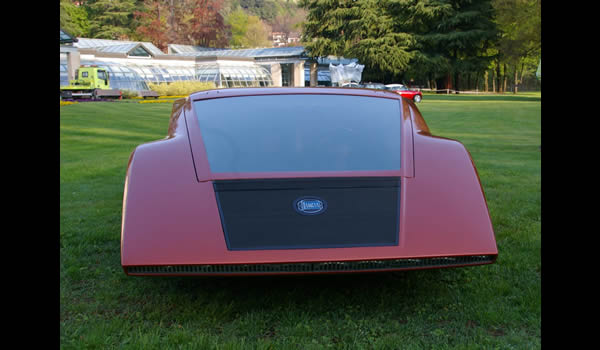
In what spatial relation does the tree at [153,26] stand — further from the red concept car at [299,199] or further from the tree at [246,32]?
the red concept car at [299,199]

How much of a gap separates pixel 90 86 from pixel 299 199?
36692mm

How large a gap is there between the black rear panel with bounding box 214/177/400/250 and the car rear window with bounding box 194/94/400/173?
130 mm

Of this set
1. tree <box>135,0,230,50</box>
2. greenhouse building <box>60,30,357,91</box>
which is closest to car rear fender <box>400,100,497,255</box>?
greenhouse building <box>60,30,357,91</box>

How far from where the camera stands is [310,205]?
2625 millimetres

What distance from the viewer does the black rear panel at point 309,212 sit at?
2492 millimetres

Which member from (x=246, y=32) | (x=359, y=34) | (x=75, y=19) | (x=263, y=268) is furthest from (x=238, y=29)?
(x=263, y=268)

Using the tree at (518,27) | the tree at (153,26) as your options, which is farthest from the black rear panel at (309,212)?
the tree at (153,26)

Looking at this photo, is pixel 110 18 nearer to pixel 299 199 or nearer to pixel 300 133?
pixel 300 133

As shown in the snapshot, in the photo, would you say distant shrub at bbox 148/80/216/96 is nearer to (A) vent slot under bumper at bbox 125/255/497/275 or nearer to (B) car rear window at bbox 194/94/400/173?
(B) car rear window at bbox 194/94/400/173

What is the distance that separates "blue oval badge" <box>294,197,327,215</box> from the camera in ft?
8.53
